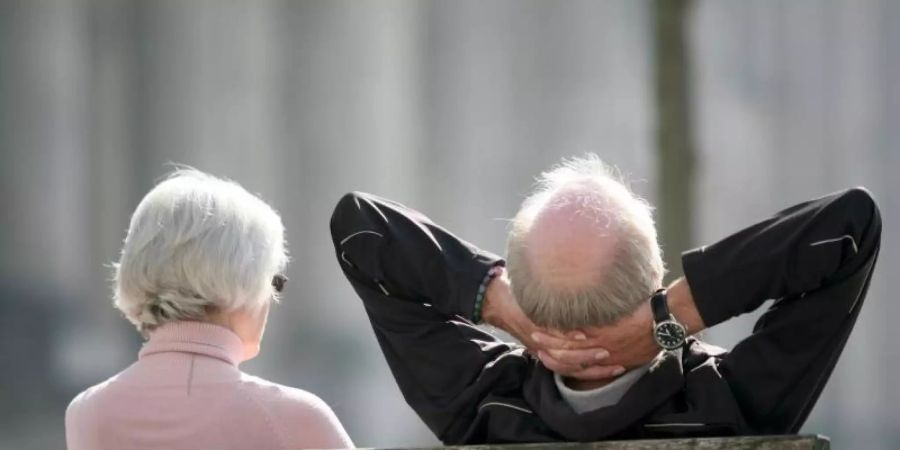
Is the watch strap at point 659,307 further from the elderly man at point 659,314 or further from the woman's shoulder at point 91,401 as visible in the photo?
the woman's shoulder at point 91,401

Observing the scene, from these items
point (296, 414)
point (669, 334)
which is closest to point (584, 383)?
point (669, 334)

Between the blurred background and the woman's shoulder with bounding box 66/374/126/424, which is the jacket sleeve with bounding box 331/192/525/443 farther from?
the blurred background

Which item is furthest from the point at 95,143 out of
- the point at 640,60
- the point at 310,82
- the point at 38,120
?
the point at 640,60

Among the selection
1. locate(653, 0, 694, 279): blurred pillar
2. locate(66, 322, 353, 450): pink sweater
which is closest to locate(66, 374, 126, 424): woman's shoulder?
locate(66, 322, 353, 450): pink sweater

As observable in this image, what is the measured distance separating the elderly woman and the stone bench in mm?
536

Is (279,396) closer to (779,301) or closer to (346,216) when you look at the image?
(346,216)

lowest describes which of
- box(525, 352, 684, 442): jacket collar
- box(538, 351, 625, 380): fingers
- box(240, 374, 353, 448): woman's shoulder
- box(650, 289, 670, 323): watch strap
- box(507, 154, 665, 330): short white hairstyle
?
box(240, 374, 353, 448): woman's shoulder

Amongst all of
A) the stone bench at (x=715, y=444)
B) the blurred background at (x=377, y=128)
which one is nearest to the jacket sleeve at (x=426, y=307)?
the stone bench at (x=715, y=444)

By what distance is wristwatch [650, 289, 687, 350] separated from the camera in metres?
2.45

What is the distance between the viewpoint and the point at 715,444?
88.1 inches

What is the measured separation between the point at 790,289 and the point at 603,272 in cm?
30

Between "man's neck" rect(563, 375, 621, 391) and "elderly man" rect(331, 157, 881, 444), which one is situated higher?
"elderly man" rect(331, 157, 881, 444)

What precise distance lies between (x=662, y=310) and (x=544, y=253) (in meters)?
0.20

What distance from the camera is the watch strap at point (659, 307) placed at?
8.04 ft
